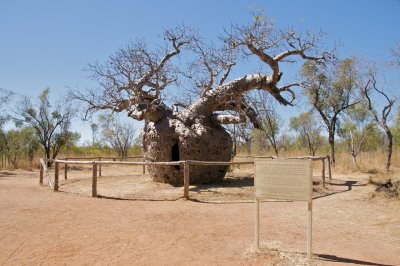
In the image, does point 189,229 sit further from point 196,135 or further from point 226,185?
point 196,135

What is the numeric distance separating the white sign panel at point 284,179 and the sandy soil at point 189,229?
71 centimetres

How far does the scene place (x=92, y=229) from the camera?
537cm

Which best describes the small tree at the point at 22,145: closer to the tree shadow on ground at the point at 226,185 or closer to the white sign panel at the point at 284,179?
the tree shadow on ground at the point at 226,185

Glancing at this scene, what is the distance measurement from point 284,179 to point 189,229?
1.95m

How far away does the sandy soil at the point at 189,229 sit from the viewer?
13.6 feet

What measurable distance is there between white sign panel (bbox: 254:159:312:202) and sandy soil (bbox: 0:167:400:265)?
71 centimetres

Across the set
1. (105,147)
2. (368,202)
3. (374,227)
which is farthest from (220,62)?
(105,147)

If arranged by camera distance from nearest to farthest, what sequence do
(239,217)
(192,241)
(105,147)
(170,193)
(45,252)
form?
(45,252) < (192,241) < (239,217) < (170,193) < (105,147)

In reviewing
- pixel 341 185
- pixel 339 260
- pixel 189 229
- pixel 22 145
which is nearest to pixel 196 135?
pixel 341 185

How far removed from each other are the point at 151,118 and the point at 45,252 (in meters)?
6.86

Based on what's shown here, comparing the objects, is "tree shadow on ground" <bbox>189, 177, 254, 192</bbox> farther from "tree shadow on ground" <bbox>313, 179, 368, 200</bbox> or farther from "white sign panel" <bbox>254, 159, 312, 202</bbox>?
"white sign panel" <bbox>254, 159, 312, 202</bbox>

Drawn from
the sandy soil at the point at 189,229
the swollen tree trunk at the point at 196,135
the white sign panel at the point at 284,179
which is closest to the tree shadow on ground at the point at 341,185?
the sandy soil at the point at 189,229

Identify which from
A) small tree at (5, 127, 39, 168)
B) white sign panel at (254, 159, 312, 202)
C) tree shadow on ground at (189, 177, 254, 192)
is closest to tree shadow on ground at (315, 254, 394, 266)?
white sign panel at (254, 159, 312, 202)

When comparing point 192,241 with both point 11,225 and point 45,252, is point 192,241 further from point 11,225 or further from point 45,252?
point 11,225
